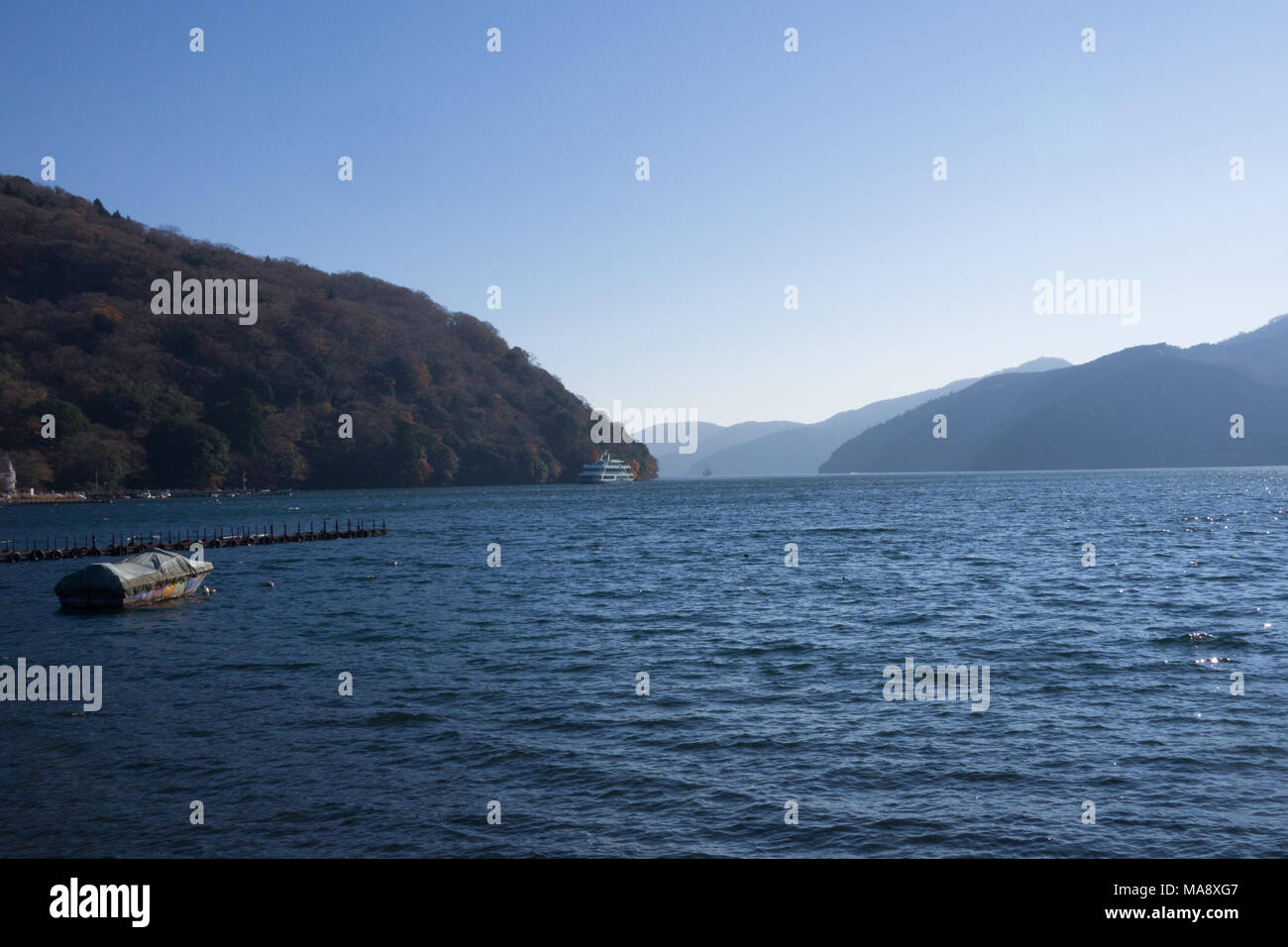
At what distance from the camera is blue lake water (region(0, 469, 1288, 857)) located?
13.7 metres

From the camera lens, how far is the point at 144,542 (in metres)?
68.8

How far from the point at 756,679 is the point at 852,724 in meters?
4.71

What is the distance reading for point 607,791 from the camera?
15.3 metres

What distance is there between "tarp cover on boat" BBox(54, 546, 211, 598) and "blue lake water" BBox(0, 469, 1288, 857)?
1.45 m

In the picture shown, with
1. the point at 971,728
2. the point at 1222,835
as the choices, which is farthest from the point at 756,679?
the point at 1222,835

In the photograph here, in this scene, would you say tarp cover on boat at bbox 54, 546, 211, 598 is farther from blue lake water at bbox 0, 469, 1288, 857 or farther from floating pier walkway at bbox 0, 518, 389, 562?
floating pier walkway at bbox 0, 518, 389, 562

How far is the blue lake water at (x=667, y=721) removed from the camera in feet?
44.8

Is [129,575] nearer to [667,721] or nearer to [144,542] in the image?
[667,721]

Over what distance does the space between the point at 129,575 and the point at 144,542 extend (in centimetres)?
3352

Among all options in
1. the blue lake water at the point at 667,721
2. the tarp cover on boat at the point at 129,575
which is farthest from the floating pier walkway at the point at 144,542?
the tarp cover on boat at the point at 129,575

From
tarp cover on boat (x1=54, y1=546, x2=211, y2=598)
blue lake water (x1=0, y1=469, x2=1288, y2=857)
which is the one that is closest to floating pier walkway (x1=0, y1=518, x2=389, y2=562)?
blue lake water (x1=0, y1=469, x2=1288, y2=857)

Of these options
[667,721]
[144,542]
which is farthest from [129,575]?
[144,542]
